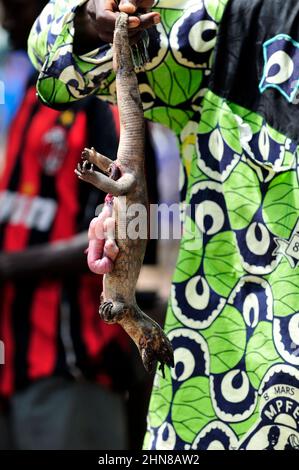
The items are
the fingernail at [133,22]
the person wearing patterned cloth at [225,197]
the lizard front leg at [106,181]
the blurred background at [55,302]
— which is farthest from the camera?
the blurred background at [55,302]

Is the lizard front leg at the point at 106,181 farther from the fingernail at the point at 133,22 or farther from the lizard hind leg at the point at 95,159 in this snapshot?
the fingernail at the point at 133,22

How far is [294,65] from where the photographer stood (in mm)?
1978

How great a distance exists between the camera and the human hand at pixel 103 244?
69.1 inches

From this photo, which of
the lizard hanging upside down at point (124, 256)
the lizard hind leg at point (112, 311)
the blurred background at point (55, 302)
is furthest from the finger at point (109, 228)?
the blurred background at point (55, 302)

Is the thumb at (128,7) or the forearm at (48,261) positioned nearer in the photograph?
the thumb at (128,7)

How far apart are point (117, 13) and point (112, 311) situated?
1.76ft

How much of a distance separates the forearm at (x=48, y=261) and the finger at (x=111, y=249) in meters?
1.94

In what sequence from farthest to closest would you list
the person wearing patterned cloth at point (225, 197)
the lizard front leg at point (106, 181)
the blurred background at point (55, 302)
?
1. the blurred background at point (55, 302)
2. the person wearing patterned cloth at point (225, 197)
3. the lizard front leg at point (106, 181)

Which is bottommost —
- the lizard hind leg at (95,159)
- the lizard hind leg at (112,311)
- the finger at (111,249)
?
the lizard hind leg at (112,311)

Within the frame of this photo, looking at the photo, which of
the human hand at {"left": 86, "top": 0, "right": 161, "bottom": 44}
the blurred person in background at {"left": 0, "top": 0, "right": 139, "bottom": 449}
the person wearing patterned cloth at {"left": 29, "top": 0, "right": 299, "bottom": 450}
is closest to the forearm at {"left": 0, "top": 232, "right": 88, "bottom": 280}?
the blurred person in background at {"left": 0, "top": 0, "right": 139, "bottom": 449}

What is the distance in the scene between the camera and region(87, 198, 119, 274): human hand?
176cm

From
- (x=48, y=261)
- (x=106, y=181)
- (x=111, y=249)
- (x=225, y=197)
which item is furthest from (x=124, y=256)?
(x=48, y=261)
